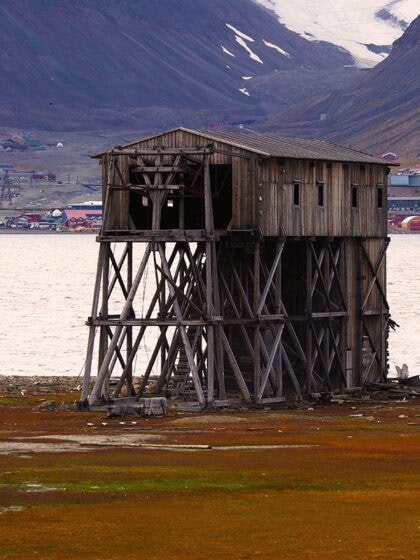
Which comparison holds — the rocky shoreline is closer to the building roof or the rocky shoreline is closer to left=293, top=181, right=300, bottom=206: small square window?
the building roof

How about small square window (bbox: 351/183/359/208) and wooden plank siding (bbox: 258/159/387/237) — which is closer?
wooden plank siding (bbox: 258/159/387/237)

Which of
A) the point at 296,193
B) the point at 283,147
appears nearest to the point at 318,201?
the point at 296,193

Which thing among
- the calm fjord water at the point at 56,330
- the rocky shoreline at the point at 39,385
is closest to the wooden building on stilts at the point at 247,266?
the rocky shoreline at the point at 39,385

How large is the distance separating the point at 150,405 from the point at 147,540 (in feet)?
81.2

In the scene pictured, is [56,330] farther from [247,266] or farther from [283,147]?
[247,266]

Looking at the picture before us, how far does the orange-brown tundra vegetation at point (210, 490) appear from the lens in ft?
97.1

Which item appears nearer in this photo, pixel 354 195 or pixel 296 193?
pixel 296 193

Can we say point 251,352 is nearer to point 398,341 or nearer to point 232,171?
point 232,171

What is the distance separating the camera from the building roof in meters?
61.4

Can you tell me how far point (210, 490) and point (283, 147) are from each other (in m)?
31.2

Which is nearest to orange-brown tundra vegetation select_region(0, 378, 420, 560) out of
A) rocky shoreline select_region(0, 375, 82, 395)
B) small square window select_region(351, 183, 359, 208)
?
rocky shoreline select_region(0, 375, 82, 395)

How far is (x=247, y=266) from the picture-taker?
208 feet

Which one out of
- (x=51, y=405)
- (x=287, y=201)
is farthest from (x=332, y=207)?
(x=51, y=405)

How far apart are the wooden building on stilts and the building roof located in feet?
0.44
